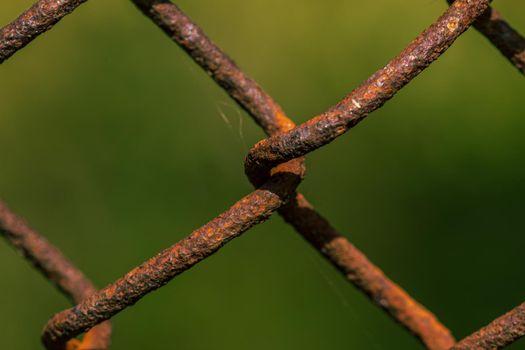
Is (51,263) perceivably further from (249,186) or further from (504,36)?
(249,186)

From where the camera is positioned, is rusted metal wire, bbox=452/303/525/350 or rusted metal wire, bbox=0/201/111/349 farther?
rusted metal wire, bbox=0/201/111/349

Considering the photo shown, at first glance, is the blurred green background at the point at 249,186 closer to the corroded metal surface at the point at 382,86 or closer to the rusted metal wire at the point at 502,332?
the rusted metal wire at the point at 502,332

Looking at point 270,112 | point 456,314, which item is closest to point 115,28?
point 456,314

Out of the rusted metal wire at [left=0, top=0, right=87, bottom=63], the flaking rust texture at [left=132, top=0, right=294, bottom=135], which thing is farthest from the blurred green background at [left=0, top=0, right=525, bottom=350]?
the rusted metal wire at [left=0, top=0, right=87, bottom=63]

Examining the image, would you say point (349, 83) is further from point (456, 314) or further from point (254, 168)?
point (254, 168)

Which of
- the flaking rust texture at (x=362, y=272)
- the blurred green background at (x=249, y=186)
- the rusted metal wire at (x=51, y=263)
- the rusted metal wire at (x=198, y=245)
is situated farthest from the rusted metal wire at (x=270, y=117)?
the blurred green background at (x=249, y=186)

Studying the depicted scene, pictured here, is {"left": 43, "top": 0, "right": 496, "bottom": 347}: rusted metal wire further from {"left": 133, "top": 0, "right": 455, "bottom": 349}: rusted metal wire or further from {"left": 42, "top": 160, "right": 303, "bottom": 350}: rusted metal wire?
{"left": 133, "top": 0, "right": 455, "bottom": 349}: rusted metal wire
